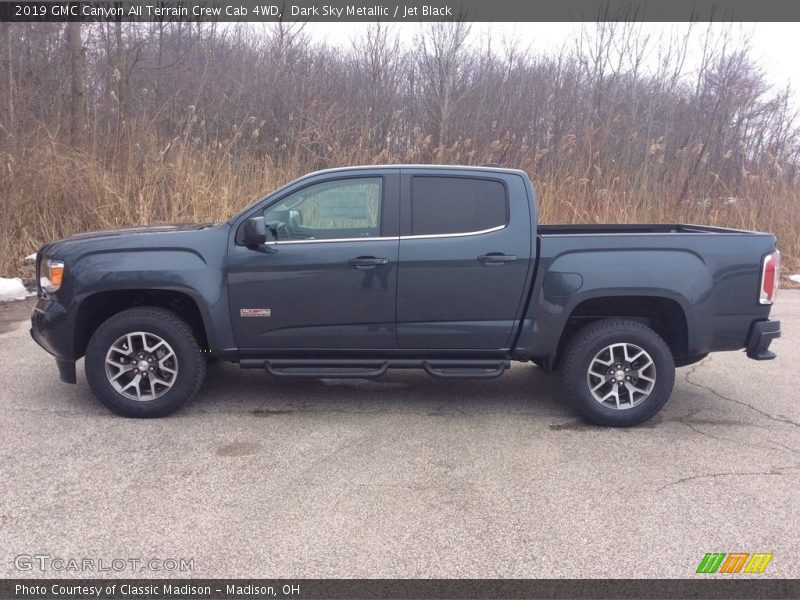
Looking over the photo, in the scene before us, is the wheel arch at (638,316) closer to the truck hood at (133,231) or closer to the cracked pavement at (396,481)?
the cracked pavement at (396,481)

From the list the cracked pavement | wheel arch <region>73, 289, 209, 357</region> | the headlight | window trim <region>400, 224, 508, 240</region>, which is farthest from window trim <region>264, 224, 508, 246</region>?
the headlight

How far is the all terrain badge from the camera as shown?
4.99m

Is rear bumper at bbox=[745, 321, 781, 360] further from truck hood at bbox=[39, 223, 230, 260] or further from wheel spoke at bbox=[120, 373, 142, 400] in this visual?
wheel spoke at bbox=[120, 373, 142, 400]

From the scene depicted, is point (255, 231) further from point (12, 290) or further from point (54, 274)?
point (12, 290)

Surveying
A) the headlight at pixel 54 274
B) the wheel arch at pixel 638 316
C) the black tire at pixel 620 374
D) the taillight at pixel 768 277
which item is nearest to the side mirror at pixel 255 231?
the headlight at pixel 54 274

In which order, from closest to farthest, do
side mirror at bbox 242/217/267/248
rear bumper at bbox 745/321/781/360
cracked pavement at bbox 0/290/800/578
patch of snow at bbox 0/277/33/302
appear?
cracked pavement at bbox 0/290/800/578, side mirror at bbox 242/217/267/248, rear bumper at bbox 745/321/781/360, patch of snow at bbox 0/277/33/302

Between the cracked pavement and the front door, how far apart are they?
0.64m

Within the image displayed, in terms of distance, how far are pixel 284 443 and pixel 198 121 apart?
33.2ft

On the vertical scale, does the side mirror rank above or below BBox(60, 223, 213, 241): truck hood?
above

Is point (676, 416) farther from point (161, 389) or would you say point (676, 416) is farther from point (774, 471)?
point (161, 389)

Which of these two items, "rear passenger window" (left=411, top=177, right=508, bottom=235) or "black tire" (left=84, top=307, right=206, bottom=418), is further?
"rear passenger window" (left=411, top=177, right=508, bottom=235)

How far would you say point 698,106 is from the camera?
1505 cm

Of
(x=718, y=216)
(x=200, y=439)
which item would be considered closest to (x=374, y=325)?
(x=200, y=439)

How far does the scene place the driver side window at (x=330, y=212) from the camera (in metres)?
5.07
